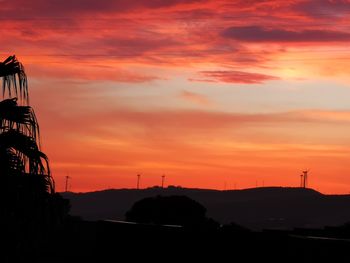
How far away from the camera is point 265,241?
17109 millimetres

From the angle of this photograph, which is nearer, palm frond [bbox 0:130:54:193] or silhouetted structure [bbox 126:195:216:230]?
palm frond [bbox 0:130:54:193]

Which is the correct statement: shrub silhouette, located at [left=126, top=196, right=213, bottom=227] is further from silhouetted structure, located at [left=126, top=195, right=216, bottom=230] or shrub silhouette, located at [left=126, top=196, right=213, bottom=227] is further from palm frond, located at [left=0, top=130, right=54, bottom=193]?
palm frond, located at [left=0, top=130, right=54, bottom=193]

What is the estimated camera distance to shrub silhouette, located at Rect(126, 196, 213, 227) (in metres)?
108

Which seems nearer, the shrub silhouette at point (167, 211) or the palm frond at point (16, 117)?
the palm frond at point (16, 117)

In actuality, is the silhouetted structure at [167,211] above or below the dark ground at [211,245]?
above

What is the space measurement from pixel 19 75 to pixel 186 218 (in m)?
92.4

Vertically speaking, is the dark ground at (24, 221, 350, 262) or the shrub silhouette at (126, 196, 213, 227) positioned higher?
the shrub silhouette at (126, 196, 213, 227)

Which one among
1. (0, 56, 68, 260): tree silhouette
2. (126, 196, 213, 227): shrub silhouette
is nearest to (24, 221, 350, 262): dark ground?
(0, 56, 68, 260): tree silhouette

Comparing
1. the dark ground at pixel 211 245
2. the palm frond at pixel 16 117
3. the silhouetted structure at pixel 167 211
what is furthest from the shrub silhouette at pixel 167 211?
the palm frond at pixel 16 117

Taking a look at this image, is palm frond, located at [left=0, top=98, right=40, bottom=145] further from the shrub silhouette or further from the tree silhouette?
the shrub silhouette

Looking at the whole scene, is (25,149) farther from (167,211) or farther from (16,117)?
(167,211)

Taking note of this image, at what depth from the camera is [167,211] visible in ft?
357

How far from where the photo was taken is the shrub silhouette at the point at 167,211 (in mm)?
107625

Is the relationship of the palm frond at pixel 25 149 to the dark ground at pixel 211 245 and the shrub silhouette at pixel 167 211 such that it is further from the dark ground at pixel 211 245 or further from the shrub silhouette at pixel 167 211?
the shrub silhouette at pixel 167 211
